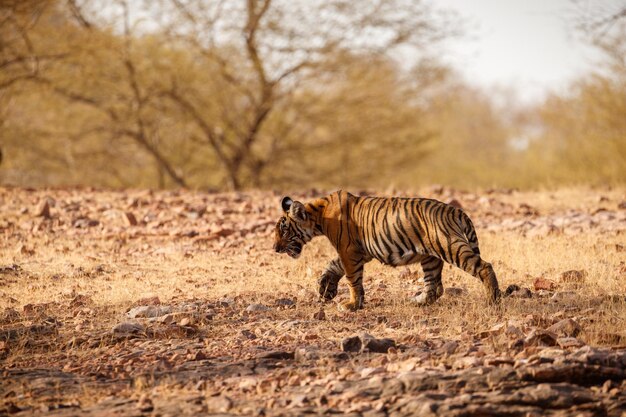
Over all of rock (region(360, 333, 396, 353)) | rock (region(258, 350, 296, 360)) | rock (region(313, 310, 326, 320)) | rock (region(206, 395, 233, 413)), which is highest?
rock (region(313, 310, 326, 320))

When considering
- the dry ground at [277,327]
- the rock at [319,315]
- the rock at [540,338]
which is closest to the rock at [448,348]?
the dry ground at [277,327]

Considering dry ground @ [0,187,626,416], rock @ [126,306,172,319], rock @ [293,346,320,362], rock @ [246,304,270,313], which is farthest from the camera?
rock @ [246,304,270,313]

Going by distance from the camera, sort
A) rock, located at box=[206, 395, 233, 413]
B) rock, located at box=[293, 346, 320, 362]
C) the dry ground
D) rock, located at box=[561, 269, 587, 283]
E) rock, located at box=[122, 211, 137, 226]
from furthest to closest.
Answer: rock, located at box=[122, 211, 137, 226] < rock, located at box=[561, 269, 587, 283] < rock, located at box=[293, 346, 320, 362] < the dry ground < rock, located at box=[206, 395, 233, 413]

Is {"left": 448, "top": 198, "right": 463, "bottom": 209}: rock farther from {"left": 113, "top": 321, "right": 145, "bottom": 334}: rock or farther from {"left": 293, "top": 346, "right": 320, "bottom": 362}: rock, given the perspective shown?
{"left": 293, "top": 346, "right": 320, "bottom": 362}: rock

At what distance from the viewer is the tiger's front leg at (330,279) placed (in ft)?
27.0

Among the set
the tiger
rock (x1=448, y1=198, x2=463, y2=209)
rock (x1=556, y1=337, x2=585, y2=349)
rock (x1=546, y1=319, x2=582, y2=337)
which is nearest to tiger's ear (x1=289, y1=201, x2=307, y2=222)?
the tiger

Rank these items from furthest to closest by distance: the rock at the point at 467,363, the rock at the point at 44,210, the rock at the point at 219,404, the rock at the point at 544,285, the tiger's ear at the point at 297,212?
the rock at the point at 44,210, the rock at the point at 544,285, the tiger's ear at the point at 297,212, the rock at the point at 467,363, the rock at the point at 219,404

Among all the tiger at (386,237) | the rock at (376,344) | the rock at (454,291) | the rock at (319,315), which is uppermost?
the tiger at (386,237)

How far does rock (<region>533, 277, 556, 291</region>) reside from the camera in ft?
28.0

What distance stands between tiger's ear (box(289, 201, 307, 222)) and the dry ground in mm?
799

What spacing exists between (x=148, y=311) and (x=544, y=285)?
3.85m

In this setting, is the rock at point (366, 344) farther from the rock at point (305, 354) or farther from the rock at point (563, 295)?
the rock at point (563, 295)

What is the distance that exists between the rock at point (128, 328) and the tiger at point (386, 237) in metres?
1.86

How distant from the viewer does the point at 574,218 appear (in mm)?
13000
